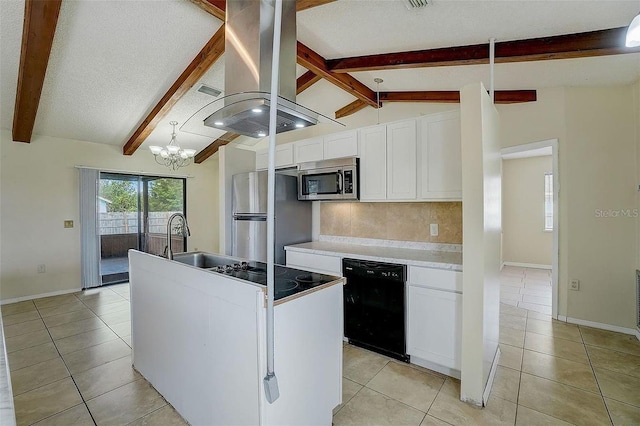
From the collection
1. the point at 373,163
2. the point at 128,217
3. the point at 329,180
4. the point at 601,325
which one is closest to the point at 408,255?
the point at 373,163

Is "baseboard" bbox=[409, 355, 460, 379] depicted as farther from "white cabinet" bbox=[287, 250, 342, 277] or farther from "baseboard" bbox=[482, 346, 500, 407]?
"white cabinet" bbox=[287, 250, 342, 277]

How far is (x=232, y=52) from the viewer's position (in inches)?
81.9

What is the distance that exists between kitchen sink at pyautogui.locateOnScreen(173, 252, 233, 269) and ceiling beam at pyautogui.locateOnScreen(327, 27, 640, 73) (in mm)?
2426

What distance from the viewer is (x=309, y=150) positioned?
368 centimetres

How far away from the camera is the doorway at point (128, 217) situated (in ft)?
17.3

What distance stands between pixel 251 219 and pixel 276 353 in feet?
8.49

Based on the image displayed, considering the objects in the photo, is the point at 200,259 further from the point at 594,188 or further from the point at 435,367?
the point at 594,188

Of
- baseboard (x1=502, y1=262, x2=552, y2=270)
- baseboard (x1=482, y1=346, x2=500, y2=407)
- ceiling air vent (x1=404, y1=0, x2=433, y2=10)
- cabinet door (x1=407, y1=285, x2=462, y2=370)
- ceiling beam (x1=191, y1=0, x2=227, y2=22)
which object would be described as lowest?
baseboard (x1=482, y1=346, x2=500, y2=407)

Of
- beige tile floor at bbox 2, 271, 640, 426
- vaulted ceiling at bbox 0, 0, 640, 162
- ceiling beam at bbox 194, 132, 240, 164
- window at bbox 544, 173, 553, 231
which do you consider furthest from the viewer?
window at bbox 544, 173, 553, 231

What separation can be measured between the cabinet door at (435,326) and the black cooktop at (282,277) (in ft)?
3.27

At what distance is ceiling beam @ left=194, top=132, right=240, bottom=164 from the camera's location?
Result: 572 cm

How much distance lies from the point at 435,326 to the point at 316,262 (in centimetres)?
127

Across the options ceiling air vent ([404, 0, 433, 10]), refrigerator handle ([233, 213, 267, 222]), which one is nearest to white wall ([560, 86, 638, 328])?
ceiling air vent ([404, 0, 433, 10])

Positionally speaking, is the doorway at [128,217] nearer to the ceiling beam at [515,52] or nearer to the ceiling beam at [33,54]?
the ceiling beam at [33,54]
